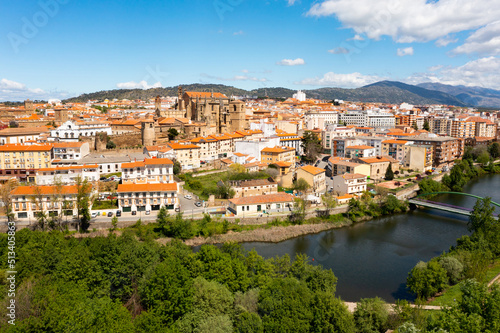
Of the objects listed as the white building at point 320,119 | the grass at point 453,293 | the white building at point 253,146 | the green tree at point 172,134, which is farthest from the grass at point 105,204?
the white building at point 320,119

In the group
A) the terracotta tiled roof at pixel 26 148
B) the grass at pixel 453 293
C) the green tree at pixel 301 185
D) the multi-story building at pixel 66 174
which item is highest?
the terracotta tiled roof at pixel 26 148

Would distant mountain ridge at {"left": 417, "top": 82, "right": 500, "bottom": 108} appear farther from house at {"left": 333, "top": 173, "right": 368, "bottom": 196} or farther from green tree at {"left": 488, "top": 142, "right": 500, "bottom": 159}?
house at {"left": 333, "top": 173, "right": 368, "bottom": 196}

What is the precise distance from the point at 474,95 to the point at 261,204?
A: 150533 mm

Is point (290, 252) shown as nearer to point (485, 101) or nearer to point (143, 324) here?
Result: point (143, 324)

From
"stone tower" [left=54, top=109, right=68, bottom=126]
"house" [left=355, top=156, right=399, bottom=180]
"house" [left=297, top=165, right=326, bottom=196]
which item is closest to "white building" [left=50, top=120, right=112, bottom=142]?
"stone tower" [left=54, top=109, right=68, bottom=126]

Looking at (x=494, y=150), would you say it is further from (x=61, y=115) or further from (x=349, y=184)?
(x=61, y=115)

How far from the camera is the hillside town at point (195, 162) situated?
46.7 feet

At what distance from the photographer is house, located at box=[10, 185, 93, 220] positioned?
42.7 ft

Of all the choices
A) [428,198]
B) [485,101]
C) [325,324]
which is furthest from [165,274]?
[485,101]

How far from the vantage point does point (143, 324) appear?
21.2ft

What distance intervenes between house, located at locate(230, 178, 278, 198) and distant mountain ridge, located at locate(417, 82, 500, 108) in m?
122

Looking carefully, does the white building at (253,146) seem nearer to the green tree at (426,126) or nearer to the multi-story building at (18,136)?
the multi-story building at (18,136)

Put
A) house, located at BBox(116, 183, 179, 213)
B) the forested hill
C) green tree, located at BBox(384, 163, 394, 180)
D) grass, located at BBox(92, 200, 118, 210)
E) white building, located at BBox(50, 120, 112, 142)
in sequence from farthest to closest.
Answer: the forested hill < green tree, located at BBox(384, 163, 394, 180) < white building, located at BBox(50, 120, 112, 142) < grass, located at BBox(92, 200, 118, 210) < house, located at BBox(116, 183, 179, 213)

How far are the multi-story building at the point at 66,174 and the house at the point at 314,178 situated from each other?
9.68 meters
